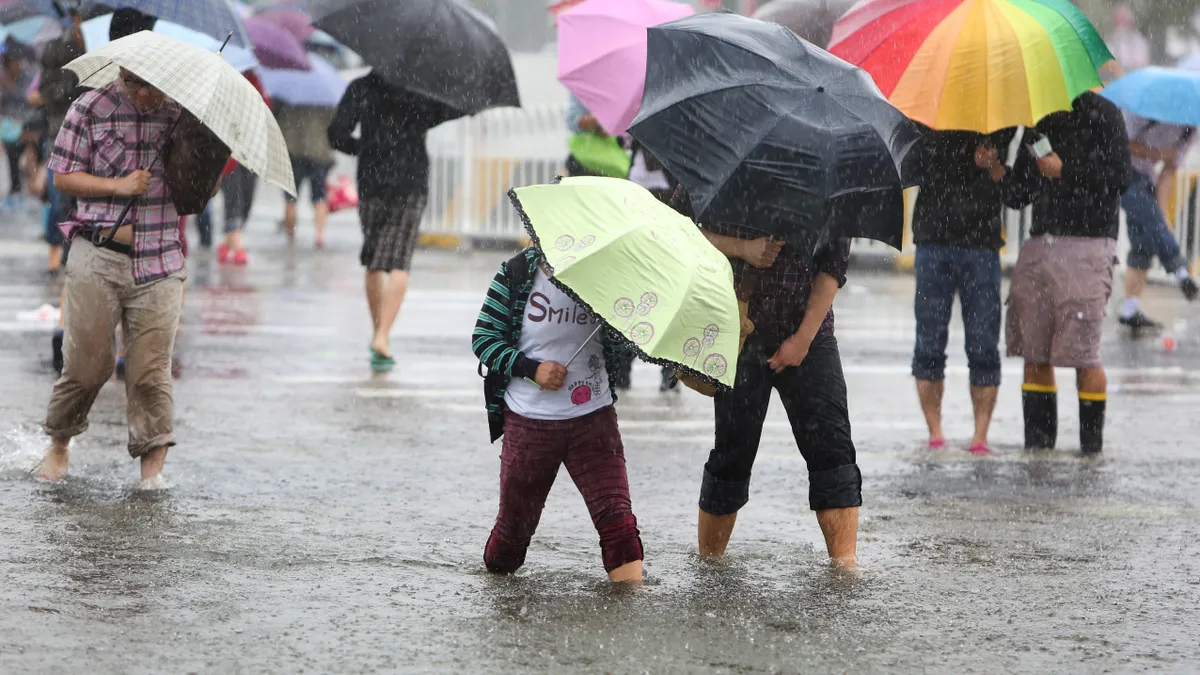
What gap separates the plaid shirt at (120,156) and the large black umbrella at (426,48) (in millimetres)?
3378

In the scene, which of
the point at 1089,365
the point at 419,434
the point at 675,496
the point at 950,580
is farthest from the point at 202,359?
the point at 950,580

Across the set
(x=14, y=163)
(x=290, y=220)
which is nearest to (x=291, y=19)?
(x=290, y=220)

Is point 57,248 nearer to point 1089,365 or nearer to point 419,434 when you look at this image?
point 419,434

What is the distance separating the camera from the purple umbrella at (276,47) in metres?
17.8

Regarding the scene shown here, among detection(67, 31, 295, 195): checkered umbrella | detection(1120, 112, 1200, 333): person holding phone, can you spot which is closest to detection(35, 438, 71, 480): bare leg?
detection(67, 31, 295, 195): checkered umbrella

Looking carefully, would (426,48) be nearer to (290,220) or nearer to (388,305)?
(388,305)

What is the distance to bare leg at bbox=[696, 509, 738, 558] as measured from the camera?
607cm

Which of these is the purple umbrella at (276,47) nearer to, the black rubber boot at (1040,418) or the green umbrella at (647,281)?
the black rubber boot at (1040,418)

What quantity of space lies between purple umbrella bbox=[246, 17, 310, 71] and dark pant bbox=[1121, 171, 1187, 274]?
8578mm

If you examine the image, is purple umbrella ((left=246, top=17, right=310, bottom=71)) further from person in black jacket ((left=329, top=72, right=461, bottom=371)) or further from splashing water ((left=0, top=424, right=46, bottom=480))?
splashing water ((left=0, top=424, right=46, bottom=480))

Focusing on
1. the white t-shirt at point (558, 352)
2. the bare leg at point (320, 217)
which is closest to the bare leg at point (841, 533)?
the white t-shirt at point (558, 352)

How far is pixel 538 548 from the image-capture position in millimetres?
6266

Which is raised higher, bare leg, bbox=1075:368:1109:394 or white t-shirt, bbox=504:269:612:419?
white t-shirt, bbox=504:269:612:419

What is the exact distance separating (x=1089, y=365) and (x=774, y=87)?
362 cm
